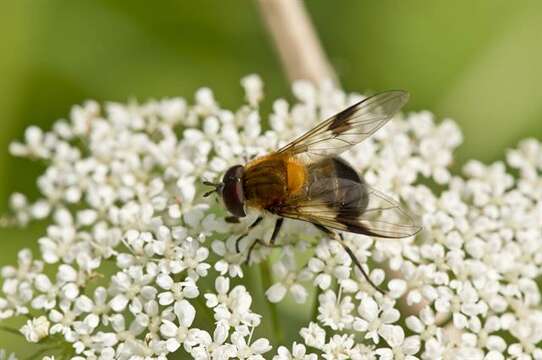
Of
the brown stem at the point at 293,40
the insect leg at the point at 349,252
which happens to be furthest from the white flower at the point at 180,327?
the brown stem at the point at 293,40

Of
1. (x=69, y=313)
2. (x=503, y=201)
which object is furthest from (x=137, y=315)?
(x=503, y=201)

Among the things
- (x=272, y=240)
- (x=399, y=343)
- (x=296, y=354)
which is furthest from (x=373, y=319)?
(x=272, y=240)

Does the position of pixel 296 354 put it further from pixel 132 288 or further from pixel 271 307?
pixel 132 288

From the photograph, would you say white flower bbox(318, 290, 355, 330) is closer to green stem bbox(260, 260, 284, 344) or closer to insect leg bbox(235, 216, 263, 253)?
green stem bbox(260, 260, 284, 344)

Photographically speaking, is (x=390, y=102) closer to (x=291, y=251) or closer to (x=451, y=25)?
(x=291, y=251)

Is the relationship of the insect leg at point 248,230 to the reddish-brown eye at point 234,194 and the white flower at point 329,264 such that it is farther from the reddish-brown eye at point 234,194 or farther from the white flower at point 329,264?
the white flower at point 329,264

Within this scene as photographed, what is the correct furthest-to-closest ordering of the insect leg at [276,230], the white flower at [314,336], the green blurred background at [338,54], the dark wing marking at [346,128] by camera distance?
the green blurred background at [338,54], the dark wing marking at [346,128], the insect leg at [276,230], the white flower at [314,336]

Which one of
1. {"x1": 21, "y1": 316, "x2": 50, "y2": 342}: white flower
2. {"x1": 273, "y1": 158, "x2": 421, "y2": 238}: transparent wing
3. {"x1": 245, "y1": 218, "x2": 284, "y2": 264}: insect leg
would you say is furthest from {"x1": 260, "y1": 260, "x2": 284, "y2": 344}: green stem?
{"x1": 21, "y1": 316, "x2": 50, "y2": 342}: white flower
